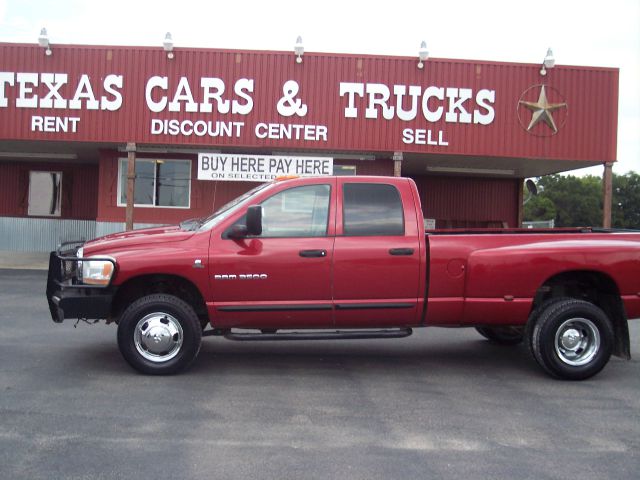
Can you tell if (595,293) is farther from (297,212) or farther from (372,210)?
(297,212)

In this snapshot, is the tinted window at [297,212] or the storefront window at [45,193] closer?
the tinted window at [297,212]

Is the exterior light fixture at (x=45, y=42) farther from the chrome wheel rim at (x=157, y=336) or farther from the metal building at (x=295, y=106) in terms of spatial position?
the chrome wheel rim at (x=157, y=336)

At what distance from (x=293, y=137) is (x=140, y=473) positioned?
14501 mm

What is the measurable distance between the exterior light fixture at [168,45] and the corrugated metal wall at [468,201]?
10658 millimetres

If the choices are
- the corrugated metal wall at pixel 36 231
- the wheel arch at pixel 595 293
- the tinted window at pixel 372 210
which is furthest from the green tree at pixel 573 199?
the tinted window at pixel 372 210

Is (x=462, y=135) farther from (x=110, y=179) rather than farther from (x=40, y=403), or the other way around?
(x=40, y=403)

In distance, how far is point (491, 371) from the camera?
654 cm

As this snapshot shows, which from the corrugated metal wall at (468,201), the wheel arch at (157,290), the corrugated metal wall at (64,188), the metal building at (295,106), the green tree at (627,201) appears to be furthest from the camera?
the green tree at (627,201)

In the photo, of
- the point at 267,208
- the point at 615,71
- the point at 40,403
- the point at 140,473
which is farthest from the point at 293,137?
the point at 140,473

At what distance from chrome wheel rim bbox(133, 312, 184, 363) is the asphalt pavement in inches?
10.1

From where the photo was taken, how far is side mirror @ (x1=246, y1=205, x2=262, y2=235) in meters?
5.74

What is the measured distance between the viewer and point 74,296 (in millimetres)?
5922

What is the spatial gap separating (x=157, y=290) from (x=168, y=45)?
1277cm

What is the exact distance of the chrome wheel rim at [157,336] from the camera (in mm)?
5910
